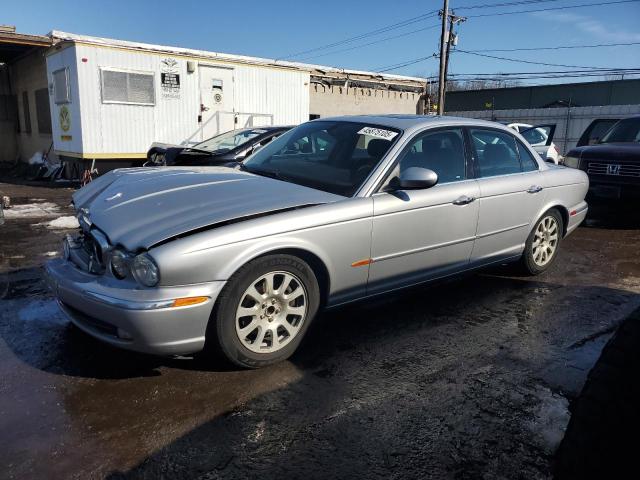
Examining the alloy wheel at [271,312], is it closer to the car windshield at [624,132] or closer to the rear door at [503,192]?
the rear door at [503,192]

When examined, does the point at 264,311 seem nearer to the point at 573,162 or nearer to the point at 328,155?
the point at 328,155

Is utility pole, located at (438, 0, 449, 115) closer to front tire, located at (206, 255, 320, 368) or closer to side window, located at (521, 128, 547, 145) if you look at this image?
side window, located at (521, 128, 547, 145)

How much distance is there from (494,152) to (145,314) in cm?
337

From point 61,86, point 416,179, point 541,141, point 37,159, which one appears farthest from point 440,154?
point 37,159

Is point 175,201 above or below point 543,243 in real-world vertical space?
above

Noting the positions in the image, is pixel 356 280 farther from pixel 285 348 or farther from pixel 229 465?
pixel 229 465

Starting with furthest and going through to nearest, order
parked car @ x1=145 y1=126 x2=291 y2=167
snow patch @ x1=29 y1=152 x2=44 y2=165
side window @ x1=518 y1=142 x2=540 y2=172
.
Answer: snow patch @ x1=29 y1=152 x2=44 y2=165 < parked car @ x1=145 y1=126 x2=291 y2=167 < side window @ x1=518 y1=142 x2=540 y2=172

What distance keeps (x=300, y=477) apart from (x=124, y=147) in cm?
1142

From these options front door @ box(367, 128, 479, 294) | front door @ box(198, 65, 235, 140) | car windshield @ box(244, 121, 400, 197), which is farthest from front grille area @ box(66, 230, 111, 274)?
front door @ box(198, 65, 235, 140)

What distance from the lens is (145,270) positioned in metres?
2.74

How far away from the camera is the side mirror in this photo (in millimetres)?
3516

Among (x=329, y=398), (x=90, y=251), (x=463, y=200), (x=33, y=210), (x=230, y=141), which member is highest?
(x=230, y=141)

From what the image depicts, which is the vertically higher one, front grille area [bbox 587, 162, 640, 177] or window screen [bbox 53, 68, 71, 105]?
window screen [bbox 53, 68, 71, 105]

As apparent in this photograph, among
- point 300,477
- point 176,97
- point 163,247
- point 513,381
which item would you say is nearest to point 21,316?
point 163,247
